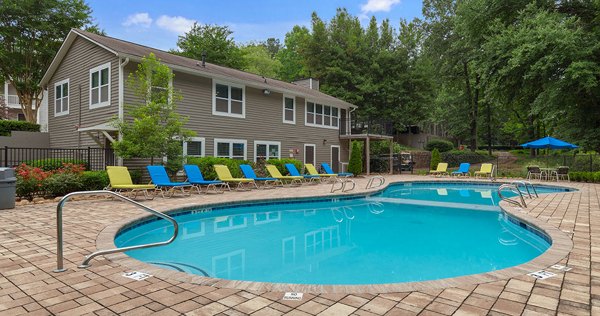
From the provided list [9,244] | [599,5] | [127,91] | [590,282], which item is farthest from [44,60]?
[599,5]

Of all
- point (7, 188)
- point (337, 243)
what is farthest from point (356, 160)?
point (7, 188)

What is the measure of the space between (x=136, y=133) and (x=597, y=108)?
829 inches

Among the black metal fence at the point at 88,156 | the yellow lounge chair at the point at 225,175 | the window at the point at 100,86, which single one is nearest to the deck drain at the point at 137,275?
the yellow lounge chair at the point at 225,175

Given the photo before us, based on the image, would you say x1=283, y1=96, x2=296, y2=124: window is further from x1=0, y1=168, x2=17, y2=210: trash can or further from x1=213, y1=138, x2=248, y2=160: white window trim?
x1=0, y1=168, x2=17, y2=210: trash can

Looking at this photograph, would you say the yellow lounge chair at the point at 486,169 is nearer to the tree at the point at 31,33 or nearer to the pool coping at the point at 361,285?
the pool coping at the point at 361,285

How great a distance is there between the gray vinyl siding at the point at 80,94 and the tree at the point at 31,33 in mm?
6907

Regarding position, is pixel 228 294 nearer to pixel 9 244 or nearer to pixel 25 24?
pixel 9 244

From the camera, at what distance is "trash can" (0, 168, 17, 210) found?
7602 mm

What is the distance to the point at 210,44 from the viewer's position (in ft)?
101

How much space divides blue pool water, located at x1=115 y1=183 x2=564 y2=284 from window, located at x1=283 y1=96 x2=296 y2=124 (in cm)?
915

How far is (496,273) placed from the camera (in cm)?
361

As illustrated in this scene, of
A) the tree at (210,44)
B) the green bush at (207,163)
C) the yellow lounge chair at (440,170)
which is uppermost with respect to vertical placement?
the tree at (210,44)

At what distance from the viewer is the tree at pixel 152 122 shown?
11250 millimetres

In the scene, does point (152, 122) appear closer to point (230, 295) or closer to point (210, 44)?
point (230, 295)
